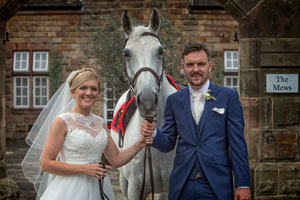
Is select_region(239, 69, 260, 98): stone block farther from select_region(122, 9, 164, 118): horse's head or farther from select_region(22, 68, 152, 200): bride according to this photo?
select_region(22, 68, 152, 200): bride

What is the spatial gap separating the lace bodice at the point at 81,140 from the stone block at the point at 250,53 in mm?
3370

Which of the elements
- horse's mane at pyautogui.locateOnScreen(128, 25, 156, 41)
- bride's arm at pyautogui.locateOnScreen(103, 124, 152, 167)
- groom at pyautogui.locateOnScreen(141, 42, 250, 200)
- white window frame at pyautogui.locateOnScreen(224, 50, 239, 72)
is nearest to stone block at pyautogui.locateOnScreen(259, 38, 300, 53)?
horse's mane at pyautogui.locateOnScreen(128, 25, 156, 41)

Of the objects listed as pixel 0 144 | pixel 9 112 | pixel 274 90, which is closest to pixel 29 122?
pixel 9 112

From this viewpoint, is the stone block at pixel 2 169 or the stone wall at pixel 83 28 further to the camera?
Result: the stone wall at pixel 83 28

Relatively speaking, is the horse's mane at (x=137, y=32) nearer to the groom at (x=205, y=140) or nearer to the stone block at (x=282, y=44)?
the groom at (x=205, y=140)

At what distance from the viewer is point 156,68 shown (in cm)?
285

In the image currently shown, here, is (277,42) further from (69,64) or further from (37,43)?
(37,43)

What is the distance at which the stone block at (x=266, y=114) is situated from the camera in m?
5.55

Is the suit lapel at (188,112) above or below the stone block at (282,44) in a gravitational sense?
below

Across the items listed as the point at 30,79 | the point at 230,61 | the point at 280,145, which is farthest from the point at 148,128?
the point at 30,79

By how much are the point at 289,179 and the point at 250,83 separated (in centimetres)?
155

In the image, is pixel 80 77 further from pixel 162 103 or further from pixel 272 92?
pixel 272 92

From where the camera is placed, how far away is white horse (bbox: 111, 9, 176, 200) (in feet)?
8.63

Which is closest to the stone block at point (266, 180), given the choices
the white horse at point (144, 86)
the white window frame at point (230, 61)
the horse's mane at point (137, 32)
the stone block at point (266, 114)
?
the stone block at point (266, 114)
